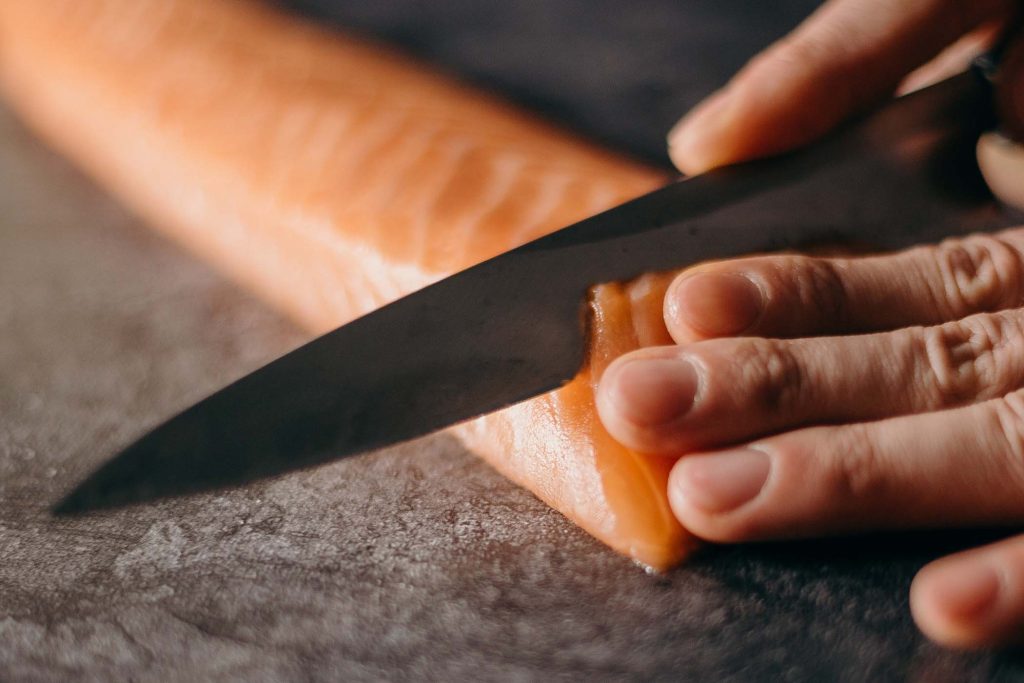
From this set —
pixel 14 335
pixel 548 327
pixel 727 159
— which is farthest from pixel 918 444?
pixel 14 335

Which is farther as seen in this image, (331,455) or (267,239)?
(267,239)

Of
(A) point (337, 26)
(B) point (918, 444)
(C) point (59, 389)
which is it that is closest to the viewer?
(B) point (918, 444)

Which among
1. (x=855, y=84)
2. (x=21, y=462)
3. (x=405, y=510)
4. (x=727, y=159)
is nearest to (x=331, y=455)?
(x=405, y=510)

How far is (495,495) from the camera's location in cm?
101

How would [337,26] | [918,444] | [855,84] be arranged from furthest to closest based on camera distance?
[337,26]
[855,84]
[918,444]

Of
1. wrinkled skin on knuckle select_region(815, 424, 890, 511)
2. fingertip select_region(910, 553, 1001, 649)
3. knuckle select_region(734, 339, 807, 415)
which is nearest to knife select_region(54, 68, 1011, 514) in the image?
knuckle select_region(734, 339, 807, 415)

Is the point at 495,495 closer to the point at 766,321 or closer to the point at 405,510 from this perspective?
the point at 405,510

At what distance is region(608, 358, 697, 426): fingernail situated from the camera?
0.88 meters

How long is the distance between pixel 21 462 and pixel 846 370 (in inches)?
36.4

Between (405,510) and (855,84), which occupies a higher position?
(855,84)

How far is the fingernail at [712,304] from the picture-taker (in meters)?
0.98

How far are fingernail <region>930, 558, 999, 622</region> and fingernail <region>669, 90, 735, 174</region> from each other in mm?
617

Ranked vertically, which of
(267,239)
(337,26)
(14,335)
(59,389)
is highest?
(337,26)

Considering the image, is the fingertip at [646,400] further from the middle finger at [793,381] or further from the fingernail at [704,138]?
the fingernail at [704,138]
